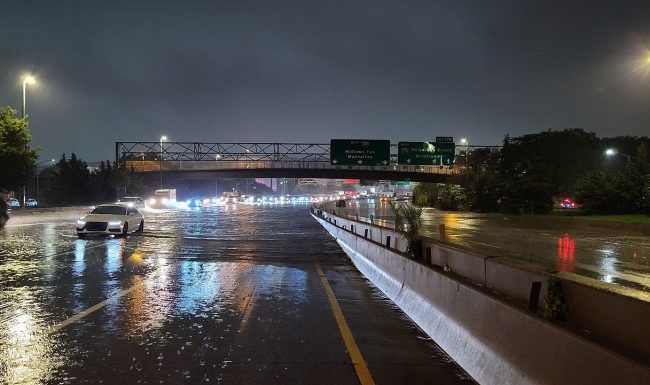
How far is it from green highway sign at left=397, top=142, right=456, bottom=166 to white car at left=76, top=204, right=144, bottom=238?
40248mm

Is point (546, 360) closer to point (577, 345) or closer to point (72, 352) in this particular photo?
point (577, 345)

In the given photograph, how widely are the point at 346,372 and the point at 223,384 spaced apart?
4.32 ft

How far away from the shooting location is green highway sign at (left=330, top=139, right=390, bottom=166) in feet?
201

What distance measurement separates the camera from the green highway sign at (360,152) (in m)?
61.4

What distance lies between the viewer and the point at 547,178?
61.8 meters

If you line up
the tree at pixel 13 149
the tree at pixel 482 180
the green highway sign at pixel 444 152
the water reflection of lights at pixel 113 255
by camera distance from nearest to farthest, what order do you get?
the water reflection of lights at pixel 113 255 → the tree at pixel 13 149 → the green highway sign at pixel 444 152 → the tree at pixel 482 180

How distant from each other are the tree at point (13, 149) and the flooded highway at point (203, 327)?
2870cm

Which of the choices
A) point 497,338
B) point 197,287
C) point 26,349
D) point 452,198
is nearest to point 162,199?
point 452,198

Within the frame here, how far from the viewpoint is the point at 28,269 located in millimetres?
15039

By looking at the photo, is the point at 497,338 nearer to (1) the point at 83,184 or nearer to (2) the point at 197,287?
(2) the point at 197,287

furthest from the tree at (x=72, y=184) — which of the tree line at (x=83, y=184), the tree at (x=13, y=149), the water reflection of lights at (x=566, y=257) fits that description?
the water reflection of lights at (x=566, y=257)

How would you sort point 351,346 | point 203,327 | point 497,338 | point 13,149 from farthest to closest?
point 13,149
point 203,327
point 351,346
point 497,338

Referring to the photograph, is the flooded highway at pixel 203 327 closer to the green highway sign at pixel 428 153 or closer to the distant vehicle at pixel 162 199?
the green highway sign at pixel 428 153

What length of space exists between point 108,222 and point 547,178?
160ft
